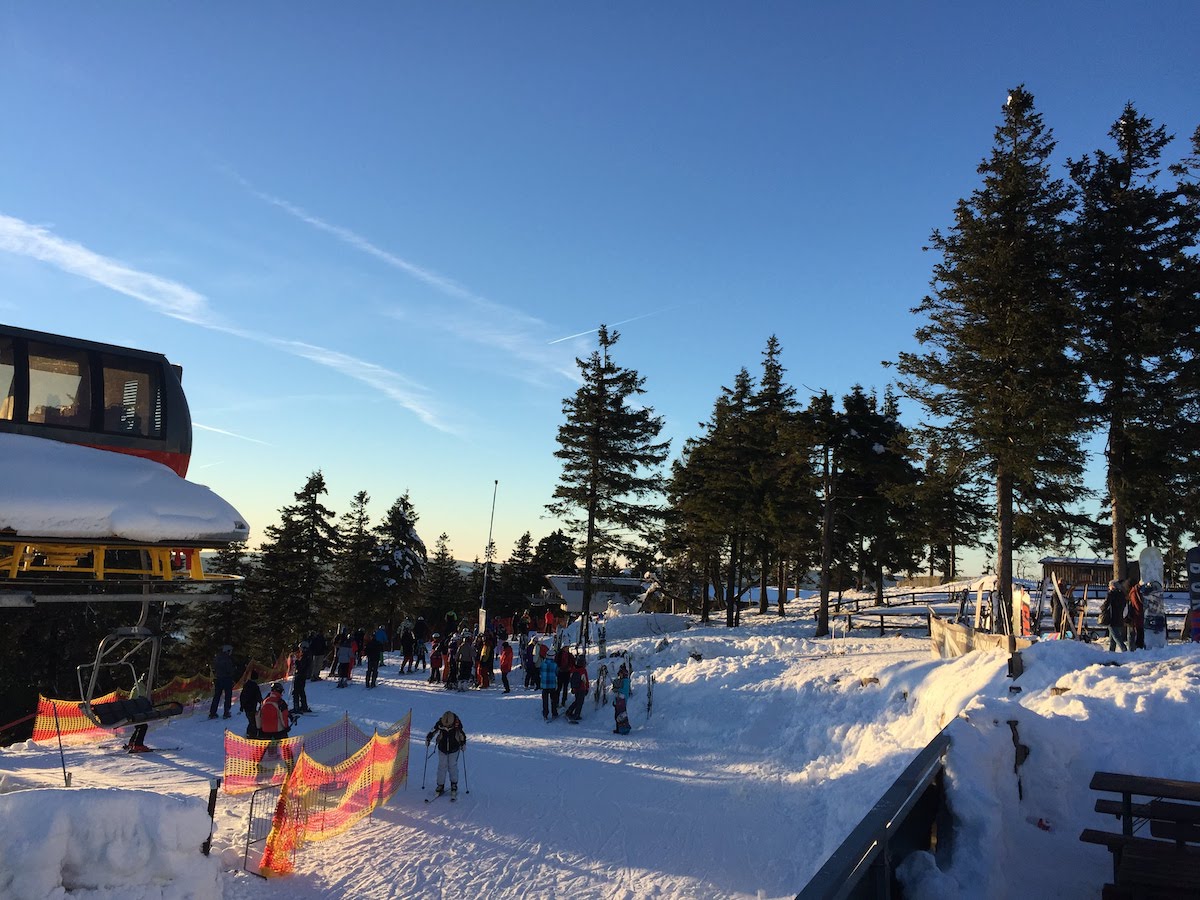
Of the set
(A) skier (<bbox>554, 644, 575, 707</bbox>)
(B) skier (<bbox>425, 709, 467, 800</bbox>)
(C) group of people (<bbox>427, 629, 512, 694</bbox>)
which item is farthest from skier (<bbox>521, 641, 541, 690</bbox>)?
(B) skier (<bbox>425, 709, 467, 800</bbox>)

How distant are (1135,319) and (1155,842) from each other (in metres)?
20.3

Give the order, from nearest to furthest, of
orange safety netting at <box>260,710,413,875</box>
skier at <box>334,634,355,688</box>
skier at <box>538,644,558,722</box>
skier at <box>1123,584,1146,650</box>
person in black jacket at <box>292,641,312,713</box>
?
orange safety netting at <box>260,710,413,875</box>, skier at <box>1123,584,1146,650</box>, person in black jacket at <box>292,641,312,713</box>, skier at <box>538,644,558,722</box>, skier at <box>334,634,355,688</box>

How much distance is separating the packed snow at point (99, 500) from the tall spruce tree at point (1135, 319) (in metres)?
22.1

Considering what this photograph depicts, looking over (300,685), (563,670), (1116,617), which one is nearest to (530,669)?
(563,670)

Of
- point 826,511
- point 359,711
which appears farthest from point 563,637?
point 359,711

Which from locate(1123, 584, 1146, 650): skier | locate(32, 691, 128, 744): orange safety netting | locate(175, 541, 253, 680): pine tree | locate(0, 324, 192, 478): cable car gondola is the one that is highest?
locate(0, 324, 192, 478): cable car gondola

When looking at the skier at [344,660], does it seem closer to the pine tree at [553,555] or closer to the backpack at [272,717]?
the backpack at [272,717]

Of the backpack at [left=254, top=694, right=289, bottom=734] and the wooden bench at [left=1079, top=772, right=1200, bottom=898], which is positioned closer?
the wooden bench at [left=1079, top=772, right=1200, bottom=898]

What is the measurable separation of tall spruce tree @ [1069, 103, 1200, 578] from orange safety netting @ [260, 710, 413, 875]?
66.0ft

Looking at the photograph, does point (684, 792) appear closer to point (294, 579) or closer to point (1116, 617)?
point (1116, 617)

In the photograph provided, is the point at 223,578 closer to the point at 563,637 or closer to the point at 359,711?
the point at 359,711

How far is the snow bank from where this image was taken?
6.40 meters

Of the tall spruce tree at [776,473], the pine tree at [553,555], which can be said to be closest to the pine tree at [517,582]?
the pine tree at [553,555]

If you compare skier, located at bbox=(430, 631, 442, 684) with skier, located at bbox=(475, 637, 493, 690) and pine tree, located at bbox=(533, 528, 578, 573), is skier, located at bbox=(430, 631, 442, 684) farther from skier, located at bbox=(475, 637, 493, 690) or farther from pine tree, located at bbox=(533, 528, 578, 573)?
pine tree, located at bbox=(533, 528, 578, 573)
